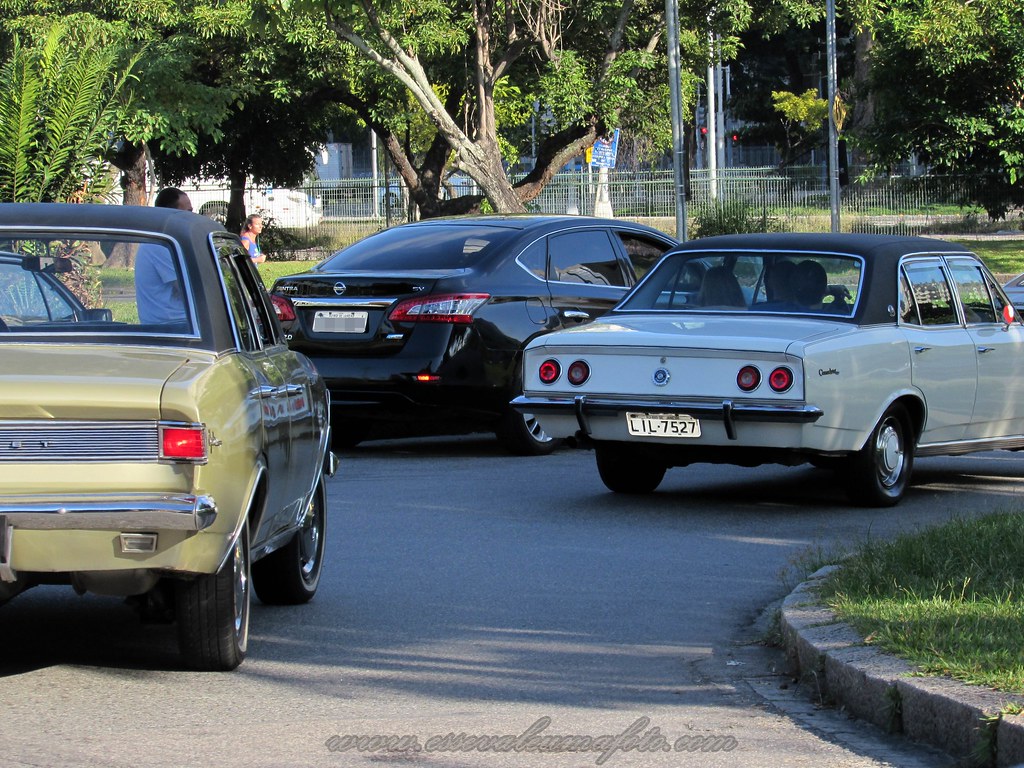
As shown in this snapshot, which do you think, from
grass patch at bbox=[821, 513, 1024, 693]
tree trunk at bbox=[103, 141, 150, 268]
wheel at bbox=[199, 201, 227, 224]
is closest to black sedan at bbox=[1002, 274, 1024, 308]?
grass patch at bbox=[821, 513, 1024, 693]

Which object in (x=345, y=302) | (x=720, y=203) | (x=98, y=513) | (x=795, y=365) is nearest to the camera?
(x=98, y=513)

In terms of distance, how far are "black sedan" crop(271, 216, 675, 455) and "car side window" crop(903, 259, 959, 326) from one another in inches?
118

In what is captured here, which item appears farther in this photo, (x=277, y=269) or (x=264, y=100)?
(x=264, y=100)

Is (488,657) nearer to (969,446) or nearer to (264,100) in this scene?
(969,446)

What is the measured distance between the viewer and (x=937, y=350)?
10445 mm

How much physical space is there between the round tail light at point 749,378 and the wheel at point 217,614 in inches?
160

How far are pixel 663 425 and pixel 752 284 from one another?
1474 millimetres

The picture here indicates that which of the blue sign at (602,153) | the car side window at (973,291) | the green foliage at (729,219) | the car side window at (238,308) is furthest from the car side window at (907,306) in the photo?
the blue sign at (602,153)

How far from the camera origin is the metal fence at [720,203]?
4100 cm

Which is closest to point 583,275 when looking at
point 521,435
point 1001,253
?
point 521,435

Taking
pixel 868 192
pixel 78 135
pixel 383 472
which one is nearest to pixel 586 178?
pixel 868 192

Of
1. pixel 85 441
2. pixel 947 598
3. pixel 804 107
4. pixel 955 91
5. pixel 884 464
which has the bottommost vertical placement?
pixel 884 464

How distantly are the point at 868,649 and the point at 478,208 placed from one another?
38.7 metres

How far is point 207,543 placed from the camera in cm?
532
